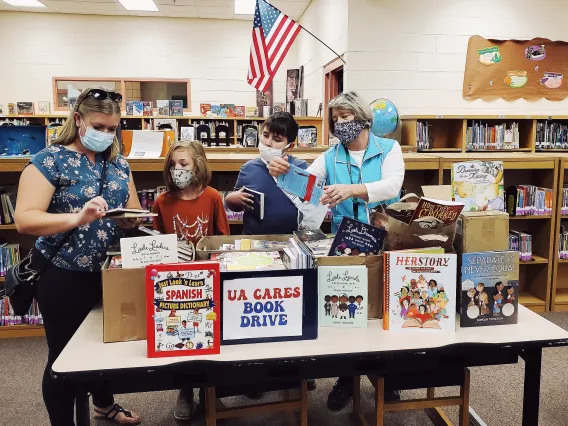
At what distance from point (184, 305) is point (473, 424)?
1.73 m

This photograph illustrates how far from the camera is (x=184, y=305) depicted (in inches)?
55.4

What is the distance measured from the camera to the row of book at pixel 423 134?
547 centimetres

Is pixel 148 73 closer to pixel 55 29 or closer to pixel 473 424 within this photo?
pixel 55 29

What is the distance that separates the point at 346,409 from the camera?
2.58m

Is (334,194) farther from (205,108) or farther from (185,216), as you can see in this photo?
(205,108)

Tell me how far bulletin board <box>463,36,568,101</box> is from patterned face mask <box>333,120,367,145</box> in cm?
410

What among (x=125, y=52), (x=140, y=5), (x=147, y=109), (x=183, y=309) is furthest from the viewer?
(x=125, y=52)

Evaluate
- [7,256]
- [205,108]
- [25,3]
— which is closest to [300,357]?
[7,256]

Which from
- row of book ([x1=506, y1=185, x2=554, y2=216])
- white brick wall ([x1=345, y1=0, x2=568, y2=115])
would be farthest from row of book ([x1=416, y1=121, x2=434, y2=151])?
row of book ([x1=506, y1=185, x2=554, y2=216])

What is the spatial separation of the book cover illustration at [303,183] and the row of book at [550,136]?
4.76 m

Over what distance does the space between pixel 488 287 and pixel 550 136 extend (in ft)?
16.2

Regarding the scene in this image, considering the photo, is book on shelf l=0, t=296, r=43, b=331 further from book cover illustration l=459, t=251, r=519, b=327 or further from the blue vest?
book cover illustration l=459, t=251, r=519, b=327

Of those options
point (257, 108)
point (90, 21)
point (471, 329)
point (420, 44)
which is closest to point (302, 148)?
point (420, 44)

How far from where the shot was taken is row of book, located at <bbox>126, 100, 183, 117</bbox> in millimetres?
8297
